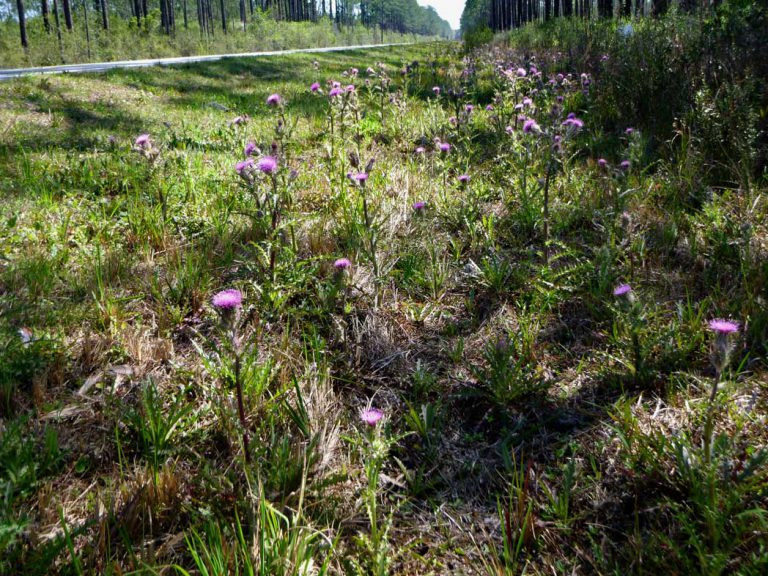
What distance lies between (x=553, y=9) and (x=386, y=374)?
3075 cm

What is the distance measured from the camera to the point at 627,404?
1.65m

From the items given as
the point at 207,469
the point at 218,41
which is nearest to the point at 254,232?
the point at 207,469

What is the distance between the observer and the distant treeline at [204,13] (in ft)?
90.4

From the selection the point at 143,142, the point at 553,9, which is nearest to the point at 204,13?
the point at 553,9

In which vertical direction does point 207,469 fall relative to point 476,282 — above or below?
below

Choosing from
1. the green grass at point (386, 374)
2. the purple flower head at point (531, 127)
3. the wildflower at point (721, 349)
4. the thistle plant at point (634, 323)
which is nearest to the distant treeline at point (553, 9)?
the purple flower head at point (531, 127)

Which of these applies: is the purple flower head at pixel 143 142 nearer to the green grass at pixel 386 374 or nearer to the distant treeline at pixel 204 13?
the green grass at pixel 386 374

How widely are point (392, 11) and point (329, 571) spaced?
11815 centimetres

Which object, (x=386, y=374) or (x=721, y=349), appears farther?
(x=386, y=374)

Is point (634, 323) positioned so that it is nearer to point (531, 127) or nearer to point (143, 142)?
point (531, 127)

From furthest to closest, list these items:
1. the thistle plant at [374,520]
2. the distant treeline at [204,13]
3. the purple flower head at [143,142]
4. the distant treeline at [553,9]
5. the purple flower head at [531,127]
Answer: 1. the distant treeline at [204,13]
2. the distant treeline at [553,9]
3. the purple flower head at [531,127]
4. the purple flower head at [143,142]
5. the thistle plant at [374,520]

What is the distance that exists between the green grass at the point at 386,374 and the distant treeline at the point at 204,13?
2784 centimetres

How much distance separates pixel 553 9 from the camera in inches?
1034

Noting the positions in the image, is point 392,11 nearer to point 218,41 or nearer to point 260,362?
point 218,41
